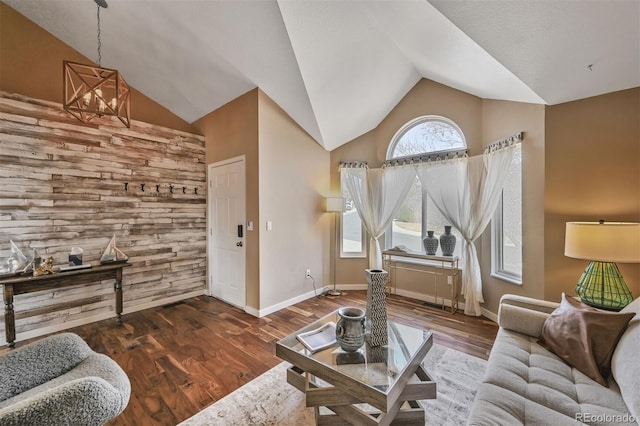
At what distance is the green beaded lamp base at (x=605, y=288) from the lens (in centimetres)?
189

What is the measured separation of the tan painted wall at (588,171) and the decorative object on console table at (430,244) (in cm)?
120

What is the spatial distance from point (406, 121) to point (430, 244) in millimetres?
1950

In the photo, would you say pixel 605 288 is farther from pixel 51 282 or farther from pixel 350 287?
pixel 51 282

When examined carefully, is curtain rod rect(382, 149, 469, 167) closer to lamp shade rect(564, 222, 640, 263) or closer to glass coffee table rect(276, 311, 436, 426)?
lamp shade rect(564, 222, 640, 263)

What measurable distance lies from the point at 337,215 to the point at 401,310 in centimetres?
176

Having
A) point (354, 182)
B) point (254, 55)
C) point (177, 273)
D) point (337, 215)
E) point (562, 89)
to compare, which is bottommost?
point (177, 273)

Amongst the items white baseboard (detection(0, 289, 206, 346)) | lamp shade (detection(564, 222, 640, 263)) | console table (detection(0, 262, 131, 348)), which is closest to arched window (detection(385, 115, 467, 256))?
lamp shade (detection(564, 222, 640, 263))

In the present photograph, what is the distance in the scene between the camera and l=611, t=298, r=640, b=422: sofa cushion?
1.06m

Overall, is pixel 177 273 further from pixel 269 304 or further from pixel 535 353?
pixel 535 353

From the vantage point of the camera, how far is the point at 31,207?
8.79ft

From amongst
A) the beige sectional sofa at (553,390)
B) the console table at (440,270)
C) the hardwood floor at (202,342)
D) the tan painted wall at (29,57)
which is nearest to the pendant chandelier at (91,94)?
the tan painted wall at (29,57)

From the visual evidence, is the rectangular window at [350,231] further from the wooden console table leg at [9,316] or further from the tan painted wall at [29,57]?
the tan painted wall at [29,57]

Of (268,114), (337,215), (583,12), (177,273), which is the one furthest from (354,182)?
(177,273)

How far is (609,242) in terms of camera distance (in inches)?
70.7
